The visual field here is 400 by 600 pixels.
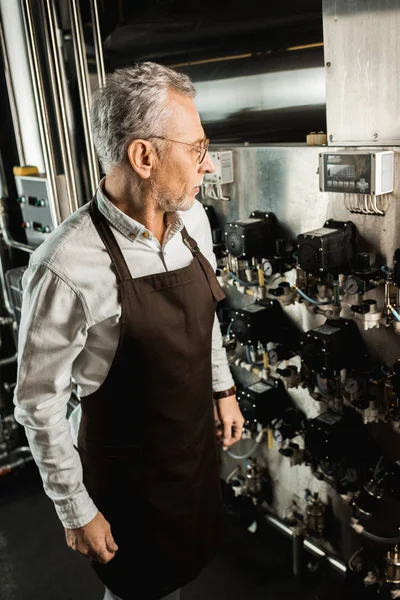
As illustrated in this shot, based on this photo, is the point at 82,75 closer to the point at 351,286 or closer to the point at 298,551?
the point at 351,286

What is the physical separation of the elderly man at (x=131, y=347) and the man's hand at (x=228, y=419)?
17cm

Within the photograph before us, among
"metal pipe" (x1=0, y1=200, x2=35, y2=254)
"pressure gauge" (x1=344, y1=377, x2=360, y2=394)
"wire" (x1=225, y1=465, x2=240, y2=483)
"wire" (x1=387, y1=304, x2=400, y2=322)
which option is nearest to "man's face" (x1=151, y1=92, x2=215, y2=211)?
"wire" (x1=387, y1=304, x2=400, y2=322)

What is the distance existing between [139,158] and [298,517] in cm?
169

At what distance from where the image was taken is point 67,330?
4.61 ft

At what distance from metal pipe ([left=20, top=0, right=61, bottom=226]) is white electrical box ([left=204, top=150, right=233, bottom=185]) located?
94 cm

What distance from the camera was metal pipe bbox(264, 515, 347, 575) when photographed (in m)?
2.31

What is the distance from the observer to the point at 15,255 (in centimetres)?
334

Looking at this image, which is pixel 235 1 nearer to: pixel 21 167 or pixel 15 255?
pixel 21 167

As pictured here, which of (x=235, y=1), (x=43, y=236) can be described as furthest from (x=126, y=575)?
(x=235, y=1)

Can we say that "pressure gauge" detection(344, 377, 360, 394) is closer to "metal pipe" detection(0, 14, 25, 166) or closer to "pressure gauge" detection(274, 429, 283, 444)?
"pressure gauge" detection(274, 429, 283, 444)

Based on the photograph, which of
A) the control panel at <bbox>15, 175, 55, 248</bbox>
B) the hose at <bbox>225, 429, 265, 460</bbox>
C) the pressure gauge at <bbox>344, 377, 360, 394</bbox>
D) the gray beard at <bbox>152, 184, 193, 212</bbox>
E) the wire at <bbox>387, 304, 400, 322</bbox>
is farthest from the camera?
the control panel at <bbox>15, 175, 55, 248</bbox>

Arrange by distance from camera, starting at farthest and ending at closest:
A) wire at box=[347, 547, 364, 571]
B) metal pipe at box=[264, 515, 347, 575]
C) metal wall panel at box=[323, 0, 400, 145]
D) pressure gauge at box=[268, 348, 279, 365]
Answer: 1. metal pipe at box=[264, 515, 347, 575]
2. pressure gauge at box=[268, 348, 279, 365]
3. wire at box=[347, 547, 364, 571]
4. metal wall panel at box=[323, 0, 400, 145]

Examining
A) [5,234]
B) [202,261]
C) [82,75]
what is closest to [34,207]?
[5,234]

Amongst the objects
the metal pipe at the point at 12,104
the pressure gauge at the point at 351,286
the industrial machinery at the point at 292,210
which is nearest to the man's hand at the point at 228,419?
the industrial machinery at the point at 292,210
